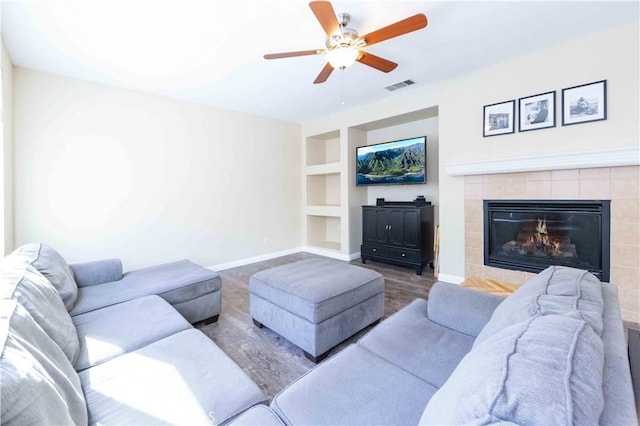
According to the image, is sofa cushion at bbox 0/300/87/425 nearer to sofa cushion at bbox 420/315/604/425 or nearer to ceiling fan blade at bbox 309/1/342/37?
sofa cushion at bbox 420/315/604/425

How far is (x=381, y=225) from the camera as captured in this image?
4.38 m

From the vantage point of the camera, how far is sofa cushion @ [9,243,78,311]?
1748 mm

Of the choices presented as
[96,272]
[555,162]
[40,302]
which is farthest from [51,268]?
[555,162]

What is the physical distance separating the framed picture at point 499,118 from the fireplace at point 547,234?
2.58 ft

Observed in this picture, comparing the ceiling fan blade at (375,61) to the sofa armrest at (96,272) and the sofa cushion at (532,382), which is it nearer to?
the sofa cushion at (532,382)

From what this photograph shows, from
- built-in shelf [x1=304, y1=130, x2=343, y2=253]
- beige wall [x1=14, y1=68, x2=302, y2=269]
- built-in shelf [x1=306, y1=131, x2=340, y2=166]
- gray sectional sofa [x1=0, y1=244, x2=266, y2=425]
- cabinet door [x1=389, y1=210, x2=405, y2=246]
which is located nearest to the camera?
gray sectional sofa [x1=0, y1=244, x2=266, y2=425]

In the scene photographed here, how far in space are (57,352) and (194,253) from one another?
10.3ft

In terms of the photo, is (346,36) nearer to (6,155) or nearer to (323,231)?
(6,155)

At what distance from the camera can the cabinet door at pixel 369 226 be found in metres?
4.48

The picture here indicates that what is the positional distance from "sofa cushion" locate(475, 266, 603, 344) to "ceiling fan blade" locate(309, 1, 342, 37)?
5.93 ft

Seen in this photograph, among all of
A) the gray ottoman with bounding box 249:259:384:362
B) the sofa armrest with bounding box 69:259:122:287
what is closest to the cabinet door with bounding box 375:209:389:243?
the gray ottoman with bounding box 249:259:384:362

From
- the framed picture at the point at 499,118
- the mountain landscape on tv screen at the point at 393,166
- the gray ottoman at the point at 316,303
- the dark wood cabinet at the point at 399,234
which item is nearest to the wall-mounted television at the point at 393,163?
the mountain landscape on tv screen at the point at 393,166

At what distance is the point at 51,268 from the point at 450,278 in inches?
153

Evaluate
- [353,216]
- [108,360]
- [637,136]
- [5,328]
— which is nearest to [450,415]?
[5,328]
